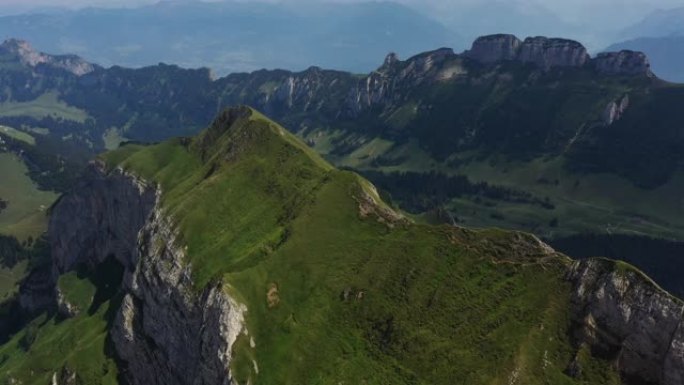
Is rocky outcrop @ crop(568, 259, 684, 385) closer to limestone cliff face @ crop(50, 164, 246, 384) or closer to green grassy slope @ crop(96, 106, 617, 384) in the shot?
green grassy slope @ crop(96, 106, 617, 384)

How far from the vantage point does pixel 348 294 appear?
141750 mm

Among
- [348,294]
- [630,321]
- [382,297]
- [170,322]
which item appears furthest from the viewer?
[170,322]

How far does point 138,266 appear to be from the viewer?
189 meters

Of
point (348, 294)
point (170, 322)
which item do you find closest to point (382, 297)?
point (348, 294)

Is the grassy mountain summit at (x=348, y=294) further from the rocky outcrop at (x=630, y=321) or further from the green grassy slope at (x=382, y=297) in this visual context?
the rocky outcrop at (x=630, y=321)

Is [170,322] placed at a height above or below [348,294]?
below

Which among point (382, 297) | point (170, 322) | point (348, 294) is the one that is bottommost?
point (170, 322)

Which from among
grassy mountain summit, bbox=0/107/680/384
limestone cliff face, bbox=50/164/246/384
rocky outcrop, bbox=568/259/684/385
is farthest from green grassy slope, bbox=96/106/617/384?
limestone cliff face, bbox=50/164/246/384

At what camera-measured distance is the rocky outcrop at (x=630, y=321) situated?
10244 cm

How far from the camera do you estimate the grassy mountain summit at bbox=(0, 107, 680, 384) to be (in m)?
114

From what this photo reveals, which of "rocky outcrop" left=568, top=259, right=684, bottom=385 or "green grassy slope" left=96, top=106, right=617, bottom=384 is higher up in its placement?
"rocky outcrop" left=568, top=259, right=684, bottom=385

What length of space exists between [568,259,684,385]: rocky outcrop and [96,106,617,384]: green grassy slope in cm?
366

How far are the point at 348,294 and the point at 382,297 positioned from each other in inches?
348

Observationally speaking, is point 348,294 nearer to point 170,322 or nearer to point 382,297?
point 382,297
